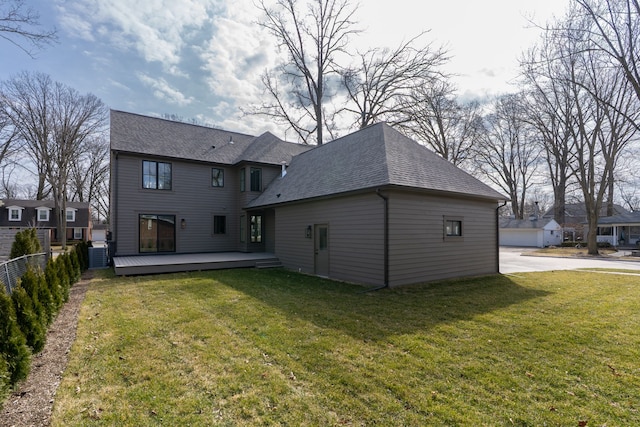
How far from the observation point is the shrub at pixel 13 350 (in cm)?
318

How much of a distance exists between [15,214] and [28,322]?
A: 123 feet

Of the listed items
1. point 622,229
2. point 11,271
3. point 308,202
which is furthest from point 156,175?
point 622,229

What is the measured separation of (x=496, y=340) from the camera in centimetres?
463

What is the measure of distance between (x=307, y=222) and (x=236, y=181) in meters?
6.75

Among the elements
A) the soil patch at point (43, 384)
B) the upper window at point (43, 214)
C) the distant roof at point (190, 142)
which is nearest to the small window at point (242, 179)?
the distant roof at point (190, 142)

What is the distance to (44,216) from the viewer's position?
3200 centimetres

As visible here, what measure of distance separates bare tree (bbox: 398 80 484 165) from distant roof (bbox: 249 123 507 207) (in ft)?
27.9

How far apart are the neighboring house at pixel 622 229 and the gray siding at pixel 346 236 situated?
35.1 m

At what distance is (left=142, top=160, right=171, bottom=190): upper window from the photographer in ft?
46.0

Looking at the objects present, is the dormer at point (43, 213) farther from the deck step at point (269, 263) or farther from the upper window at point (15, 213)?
the deck step at point (269, 263)

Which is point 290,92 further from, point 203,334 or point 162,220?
point 203,334

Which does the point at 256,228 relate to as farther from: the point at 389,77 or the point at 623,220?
the point at 623,220

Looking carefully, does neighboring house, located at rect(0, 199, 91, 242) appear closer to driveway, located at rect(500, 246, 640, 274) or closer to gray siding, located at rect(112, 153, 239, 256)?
gray siding, located at rect(112, 153, 239, 256)

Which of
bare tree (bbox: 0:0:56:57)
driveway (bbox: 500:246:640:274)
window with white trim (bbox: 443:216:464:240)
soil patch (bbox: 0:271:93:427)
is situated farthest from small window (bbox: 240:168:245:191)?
driveway (bbox: 500:246:640:274)
